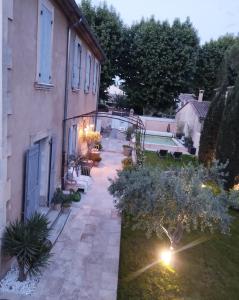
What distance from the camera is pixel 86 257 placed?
7.88 metres

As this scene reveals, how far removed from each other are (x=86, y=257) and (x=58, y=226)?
1.81m

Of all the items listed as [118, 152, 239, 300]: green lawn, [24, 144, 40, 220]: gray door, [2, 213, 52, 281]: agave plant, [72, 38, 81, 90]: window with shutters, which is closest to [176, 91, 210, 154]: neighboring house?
[72, 38, 81, 90]: window with shutters

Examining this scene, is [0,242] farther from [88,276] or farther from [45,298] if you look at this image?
[88,276]

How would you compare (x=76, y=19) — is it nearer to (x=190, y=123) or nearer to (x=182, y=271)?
(x=182, y=271)

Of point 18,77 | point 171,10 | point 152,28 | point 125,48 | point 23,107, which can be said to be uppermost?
point 171,10

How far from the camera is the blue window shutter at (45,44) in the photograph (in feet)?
25.4

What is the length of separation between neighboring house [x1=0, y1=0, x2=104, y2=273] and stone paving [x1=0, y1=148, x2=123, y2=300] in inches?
50.1

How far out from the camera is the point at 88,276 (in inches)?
279

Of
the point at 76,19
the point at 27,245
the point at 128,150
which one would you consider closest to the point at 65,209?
the point at 27,245

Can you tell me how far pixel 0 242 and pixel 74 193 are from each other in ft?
18.0

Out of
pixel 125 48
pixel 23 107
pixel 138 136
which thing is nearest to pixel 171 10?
pixel 125 48

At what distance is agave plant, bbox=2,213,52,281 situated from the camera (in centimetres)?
615

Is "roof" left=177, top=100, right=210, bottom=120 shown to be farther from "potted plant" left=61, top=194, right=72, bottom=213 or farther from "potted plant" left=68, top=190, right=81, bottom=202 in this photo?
"potted plant" left=61, top=194, right=72, bottom=213

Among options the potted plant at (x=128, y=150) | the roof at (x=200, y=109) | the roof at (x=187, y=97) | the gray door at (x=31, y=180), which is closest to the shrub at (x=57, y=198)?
the gray door at (x=31, y=180)
